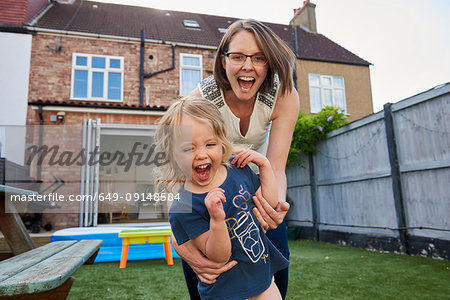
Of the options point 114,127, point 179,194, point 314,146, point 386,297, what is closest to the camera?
point 179,194

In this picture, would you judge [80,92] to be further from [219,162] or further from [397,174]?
[219,162]

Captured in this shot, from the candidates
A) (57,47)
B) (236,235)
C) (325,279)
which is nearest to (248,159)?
(236,235)

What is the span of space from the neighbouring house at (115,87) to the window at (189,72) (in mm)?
36

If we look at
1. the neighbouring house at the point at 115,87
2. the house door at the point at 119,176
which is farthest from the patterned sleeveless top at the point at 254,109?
the house door at the point at 119,176

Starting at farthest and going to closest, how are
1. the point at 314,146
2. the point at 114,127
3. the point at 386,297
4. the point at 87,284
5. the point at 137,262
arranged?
the point at 114,127 < the point at 314,146 < the point at 137,262 < the point at 87,284 < the point at 386,297

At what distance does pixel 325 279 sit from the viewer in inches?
149

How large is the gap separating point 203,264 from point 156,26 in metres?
13.3

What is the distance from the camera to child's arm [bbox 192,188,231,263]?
119 cm

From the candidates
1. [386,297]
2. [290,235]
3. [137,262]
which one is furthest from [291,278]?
[290,235]

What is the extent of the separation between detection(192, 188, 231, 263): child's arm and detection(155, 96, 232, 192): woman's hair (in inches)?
13.8

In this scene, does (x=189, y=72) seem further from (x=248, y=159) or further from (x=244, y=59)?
(x=248, y=159)

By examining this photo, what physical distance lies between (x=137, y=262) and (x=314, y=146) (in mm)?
4759

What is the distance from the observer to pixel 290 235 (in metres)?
8.09

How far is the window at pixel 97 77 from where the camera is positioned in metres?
10.5
